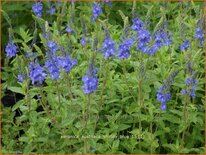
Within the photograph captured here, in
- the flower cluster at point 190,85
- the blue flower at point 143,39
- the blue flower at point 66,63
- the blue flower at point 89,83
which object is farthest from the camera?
the blue flower at point 143,39

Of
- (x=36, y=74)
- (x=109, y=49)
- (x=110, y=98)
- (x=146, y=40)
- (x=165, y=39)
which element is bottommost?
(x=110, y=98)

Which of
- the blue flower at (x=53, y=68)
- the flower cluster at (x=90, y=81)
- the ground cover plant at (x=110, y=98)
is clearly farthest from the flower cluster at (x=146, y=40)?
the blue flower at (x=53, y=68)

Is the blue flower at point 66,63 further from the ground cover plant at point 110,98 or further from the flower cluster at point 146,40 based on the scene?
the flower cluster at point 146,40

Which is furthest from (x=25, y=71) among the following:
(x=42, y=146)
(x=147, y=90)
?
(x=147, y=90)

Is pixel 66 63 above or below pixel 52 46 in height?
below

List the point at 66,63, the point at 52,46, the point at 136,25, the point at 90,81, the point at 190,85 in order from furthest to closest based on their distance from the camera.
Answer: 1. the point at 136,25
2. the point at 52,46
3. the point at 190,85
4. the point at 66,63
5. the point at 90,81

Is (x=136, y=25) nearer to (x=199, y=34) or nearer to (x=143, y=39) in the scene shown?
(x=143, y=39)

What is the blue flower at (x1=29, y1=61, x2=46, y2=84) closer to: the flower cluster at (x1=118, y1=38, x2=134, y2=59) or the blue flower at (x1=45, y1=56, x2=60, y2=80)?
the blue flower at (x1=45, y1=56, x2=60, y2=80)

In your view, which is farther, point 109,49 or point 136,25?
point 136,25

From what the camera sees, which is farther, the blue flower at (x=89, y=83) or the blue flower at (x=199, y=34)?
the blue flower at (x=199, y=34)

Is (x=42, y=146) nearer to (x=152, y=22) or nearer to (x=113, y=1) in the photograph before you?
(x=152, y=22)

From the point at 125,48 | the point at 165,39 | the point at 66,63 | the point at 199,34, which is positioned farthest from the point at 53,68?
the point at 199,34
